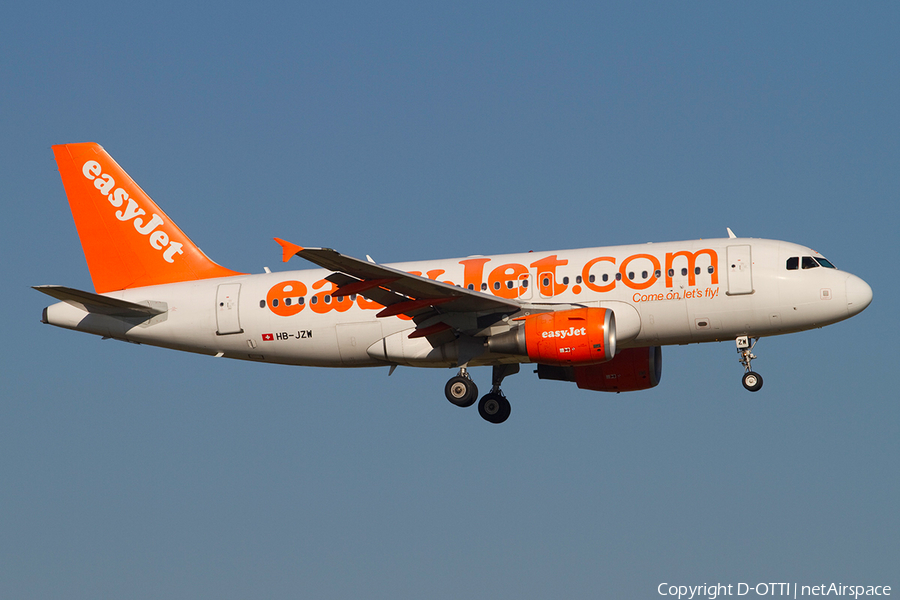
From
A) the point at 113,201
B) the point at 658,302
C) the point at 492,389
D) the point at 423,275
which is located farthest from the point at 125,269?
the point at 658,302

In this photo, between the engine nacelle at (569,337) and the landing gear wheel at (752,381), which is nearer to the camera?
the engine nacelle at (569,337)

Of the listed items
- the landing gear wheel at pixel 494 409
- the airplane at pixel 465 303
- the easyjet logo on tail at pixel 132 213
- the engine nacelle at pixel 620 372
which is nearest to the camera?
the airplane at pixel 465 303

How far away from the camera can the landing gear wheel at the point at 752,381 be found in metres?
34.9

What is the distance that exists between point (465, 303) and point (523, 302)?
2035 millimetres

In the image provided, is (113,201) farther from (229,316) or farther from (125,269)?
(229,316)

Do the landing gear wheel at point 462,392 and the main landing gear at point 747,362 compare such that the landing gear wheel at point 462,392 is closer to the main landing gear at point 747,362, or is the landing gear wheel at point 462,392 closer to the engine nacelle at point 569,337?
the engine nacelle at point 569,337

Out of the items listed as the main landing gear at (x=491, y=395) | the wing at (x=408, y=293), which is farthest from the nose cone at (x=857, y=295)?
the main landing gear at (x=491, y=395)

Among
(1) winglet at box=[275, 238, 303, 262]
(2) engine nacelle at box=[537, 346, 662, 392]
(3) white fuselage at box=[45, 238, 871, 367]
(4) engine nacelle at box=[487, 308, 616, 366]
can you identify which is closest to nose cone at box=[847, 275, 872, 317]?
(3) white fuselage at box=[45, 238, 871, 367]

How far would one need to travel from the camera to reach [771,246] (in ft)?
115

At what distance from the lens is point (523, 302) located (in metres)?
35.7

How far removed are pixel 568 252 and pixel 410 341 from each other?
5.64 metres

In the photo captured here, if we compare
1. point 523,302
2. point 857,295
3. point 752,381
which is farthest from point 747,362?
point 523,302

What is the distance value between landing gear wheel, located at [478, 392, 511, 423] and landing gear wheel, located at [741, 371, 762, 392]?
26.0ft

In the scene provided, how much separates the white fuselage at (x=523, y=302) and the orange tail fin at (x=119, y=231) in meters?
0.96
